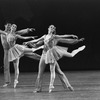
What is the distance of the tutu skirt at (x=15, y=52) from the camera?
11.9 meters

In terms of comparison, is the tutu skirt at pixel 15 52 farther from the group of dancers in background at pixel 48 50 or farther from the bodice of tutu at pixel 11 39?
the bodice of tutu at pixel 11 39

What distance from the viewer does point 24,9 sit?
18.2m

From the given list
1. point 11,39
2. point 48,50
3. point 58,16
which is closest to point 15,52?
point 11,39

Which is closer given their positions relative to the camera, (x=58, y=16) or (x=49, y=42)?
(x=49, y=42)

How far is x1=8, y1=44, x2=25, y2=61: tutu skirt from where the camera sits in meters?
11.9

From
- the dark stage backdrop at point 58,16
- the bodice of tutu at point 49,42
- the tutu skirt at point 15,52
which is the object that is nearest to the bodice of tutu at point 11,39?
the tutu skirt at point 15,52

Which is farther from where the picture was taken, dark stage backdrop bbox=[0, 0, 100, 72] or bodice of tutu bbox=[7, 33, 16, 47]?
dark stage backdrop bbox=[0, 0, 100, 72]

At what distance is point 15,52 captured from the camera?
469 inches

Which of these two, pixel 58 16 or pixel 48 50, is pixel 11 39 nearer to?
pixel 48 50

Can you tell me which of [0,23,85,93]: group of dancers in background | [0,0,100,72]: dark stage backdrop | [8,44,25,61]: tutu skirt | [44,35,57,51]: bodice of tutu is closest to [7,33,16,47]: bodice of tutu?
[0,23,85,93]: group of dancers in background

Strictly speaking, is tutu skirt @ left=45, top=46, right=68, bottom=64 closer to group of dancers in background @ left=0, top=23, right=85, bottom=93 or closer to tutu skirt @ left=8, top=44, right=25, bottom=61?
group of dancers in background @ left=0, top=23, right=85, bottom=93

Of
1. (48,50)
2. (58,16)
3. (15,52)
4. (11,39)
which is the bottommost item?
(15,52)

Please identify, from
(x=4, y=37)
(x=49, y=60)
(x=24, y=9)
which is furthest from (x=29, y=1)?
(x=49, y=60)

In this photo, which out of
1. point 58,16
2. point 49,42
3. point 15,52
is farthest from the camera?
point 58,16
